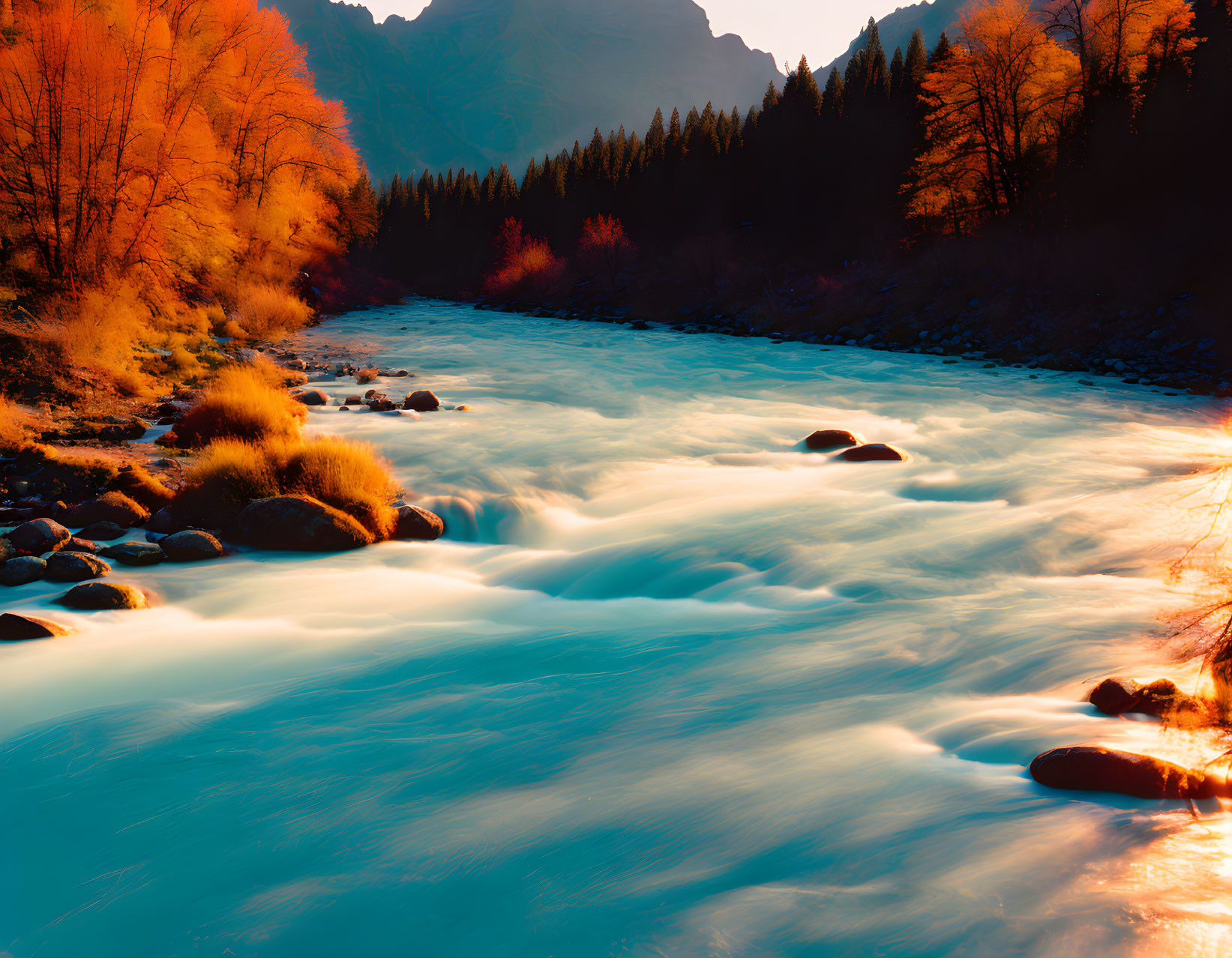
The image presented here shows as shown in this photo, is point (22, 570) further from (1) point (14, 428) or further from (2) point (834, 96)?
(2) point (834, 96)

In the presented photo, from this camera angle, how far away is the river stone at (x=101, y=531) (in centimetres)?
674

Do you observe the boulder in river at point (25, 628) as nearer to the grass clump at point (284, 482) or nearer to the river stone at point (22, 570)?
the river stone at point (22, 570)

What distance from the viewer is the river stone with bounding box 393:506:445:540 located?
7.71 m

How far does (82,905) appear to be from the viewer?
2932 mm

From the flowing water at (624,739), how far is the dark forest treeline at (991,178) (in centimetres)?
1732

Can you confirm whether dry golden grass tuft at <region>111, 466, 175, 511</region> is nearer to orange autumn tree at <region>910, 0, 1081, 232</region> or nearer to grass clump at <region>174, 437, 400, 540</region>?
grass clump at <region>174, 437, 400, 540</region>

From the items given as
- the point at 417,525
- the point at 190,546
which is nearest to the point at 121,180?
the point at 190,546

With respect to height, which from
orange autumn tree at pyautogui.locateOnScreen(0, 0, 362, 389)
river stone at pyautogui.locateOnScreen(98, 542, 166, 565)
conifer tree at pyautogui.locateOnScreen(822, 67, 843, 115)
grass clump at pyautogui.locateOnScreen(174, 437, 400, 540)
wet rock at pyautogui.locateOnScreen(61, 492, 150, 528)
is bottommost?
river stone at pyautogui.locateOnScreen(98, 542, 166, 565)

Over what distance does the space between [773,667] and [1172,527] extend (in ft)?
14.9

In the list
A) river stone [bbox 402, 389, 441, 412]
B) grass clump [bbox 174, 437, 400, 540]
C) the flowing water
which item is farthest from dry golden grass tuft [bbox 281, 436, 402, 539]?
river stone [bbox 402, 389, 441, 412]

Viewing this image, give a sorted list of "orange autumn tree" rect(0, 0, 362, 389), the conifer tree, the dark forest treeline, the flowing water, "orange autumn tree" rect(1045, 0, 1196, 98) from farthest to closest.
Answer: the conifer tree, "orange autumn tree" rect(1045, 0, 1196, 98), the dark forest treeline, "orange autumn tree" rect(0, 0, 362, 389), the flowing water

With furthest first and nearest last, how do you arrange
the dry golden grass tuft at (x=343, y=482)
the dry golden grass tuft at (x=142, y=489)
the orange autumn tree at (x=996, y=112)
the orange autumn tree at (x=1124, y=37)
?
the orange autumn tree at (x=1124, y=37), the orange autumn tree at (x=996, y=112), the dry golden grass tuft at (x=343, y=482), the dry golden grass tuft at (x=142, y=489)

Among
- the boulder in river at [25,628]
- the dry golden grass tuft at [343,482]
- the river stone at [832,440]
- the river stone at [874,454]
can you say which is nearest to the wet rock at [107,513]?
the dry golden grass tuft at [343,482]

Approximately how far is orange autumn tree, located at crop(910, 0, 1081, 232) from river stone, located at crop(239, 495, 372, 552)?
25667mm
